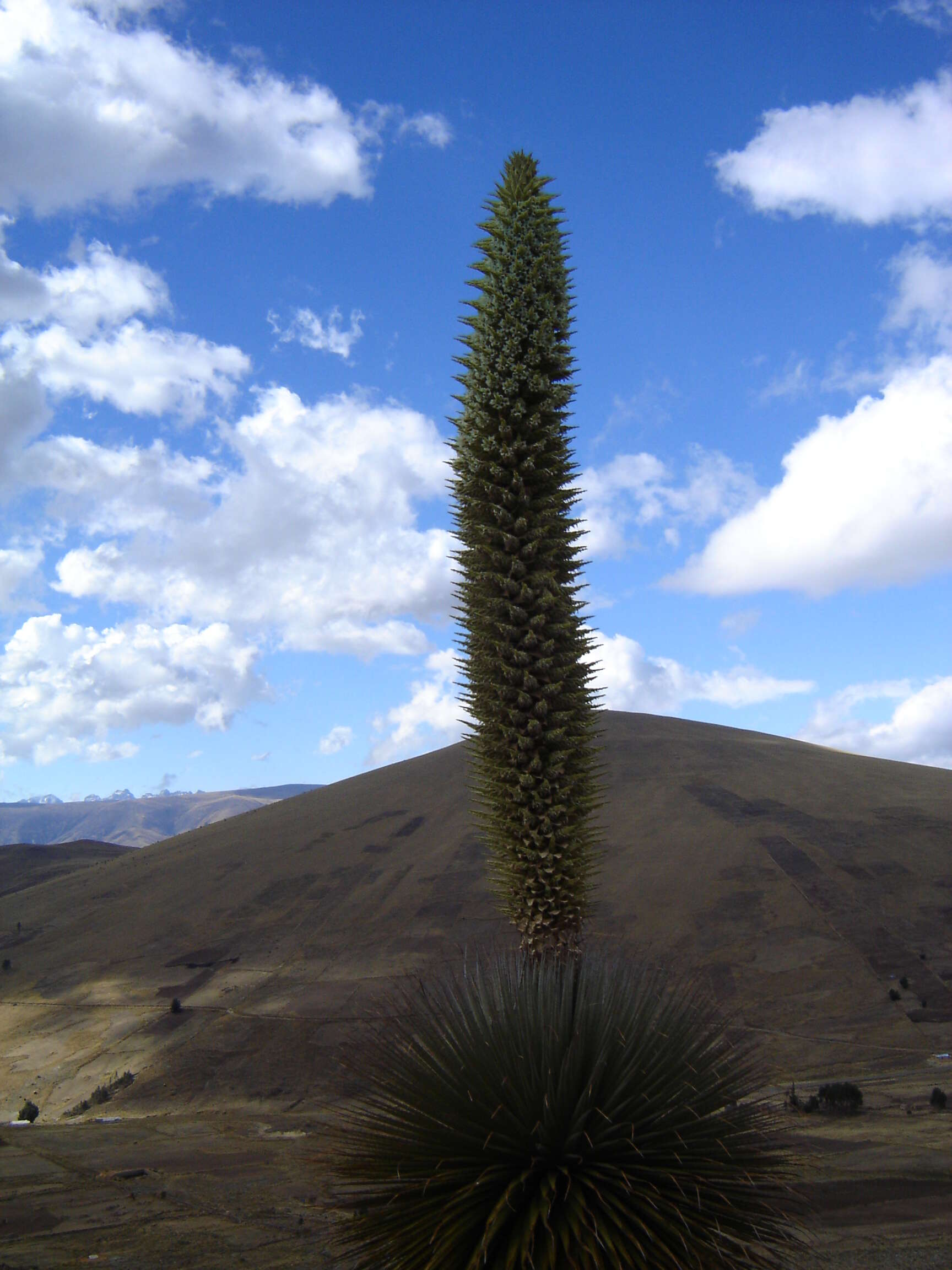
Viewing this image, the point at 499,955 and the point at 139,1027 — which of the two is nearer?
the point at 499,955

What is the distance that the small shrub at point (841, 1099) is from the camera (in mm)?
15258

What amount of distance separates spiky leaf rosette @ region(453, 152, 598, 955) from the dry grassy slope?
1833 cm

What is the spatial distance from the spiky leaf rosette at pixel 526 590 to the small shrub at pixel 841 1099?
1189cm

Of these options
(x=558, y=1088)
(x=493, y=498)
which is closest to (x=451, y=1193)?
(x=558, y=1088)

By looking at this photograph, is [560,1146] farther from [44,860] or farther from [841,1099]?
[44,860]

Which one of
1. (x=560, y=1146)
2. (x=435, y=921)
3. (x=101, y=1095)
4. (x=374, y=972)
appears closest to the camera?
(x=560, y=1146)

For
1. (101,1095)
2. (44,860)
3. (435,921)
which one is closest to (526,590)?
(101,1095)

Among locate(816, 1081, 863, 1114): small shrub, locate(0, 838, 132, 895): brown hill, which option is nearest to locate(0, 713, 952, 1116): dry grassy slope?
locate(816, 1081, 863, 1114): small shrub

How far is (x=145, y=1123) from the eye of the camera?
18.0 meters

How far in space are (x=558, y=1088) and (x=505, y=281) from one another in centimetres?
546

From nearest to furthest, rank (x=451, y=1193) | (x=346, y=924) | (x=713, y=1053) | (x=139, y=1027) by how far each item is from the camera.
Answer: (x=451, y=1193) < (x=713, y=1053) < (x=139, y=1027) < (x=346, y=924)

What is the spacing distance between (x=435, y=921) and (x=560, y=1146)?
29.5 metres

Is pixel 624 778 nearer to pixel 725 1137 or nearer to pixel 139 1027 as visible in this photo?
pixel 139 1027

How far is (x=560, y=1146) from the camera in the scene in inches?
189
